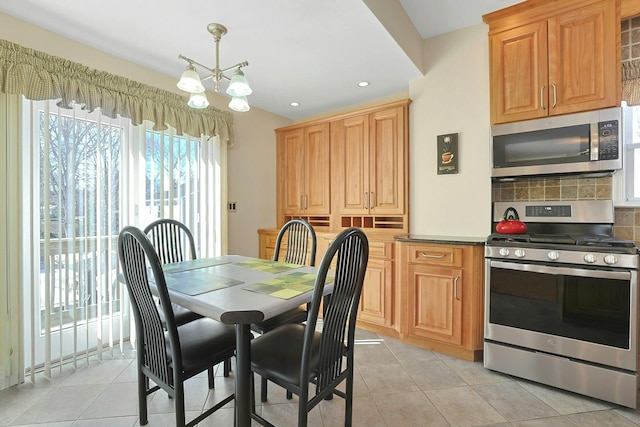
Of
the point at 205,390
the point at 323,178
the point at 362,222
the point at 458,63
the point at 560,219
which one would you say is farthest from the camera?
the point at 323,178


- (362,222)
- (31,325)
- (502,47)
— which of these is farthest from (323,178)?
(31,325)

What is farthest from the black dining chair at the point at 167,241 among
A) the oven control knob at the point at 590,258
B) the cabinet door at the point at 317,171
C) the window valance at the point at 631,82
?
the window valance at the point at 631,82

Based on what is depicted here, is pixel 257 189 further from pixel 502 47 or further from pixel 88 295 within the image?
pixel 502 47

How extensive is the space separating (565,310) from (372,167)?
1933 millimetres

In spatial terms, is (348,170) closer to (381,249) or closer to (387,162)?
(387,162)

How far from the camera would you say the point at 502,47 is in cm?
226

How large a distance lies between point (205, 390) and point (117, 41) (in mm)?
2558

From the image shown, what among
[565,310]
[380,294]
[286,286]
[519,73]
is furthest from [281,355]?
[519,73]

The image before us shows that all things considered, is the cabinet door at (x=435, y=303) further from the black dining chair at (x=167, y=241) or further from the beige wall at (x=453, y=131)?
the black dining chair at (x=167, y=241)

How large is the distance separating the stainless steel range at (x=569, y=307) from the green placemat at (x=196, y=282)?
179 centimetres

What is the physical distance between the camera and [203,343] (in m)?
1.42

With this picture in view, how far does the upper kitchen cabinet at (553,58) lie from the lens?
192 cm

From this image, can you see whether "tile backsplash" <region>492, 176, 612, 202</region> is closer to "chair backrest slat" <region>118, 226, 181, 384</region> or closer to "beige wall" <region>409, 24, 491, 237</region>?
"beige wall" <region>409, 24, 491, 237</region>

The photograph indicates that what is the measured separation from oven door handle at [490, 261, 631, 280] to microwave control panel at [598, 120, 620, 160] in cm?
79
